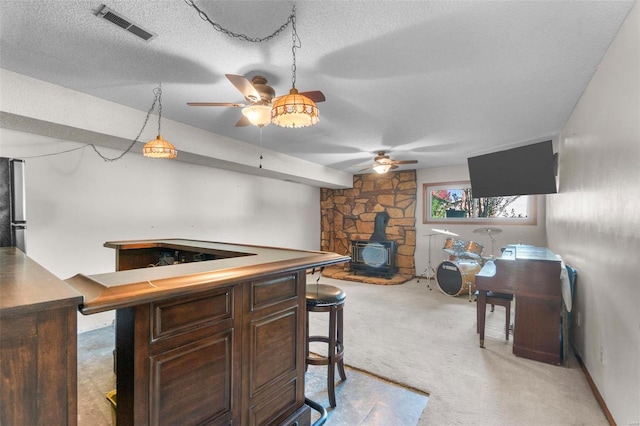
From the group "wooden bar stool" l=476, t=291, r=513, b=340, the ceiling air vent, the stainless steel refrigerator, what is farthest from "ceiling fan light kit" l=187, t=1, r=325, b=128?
"wooden bar stool" l=476, t=291, r=513, b=340

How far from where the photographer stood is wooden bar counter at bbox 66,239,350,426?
1.01 metres

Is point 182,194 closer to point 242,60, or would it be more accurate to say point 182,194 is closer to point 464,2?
point 242,60

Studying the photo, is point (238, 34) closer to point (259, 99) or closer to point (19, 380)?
point (259, 99)

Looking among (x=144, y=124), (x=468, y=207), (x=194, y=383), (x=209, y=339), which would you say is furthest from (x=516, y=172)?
(x=144, y=124)

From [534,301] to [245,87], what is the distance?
3038mm

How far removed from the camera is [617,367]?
5.53 feet

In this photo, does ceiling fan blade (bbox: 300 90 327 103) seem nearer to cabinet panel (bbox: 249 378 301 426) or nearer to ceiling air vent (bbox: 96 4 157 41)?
ceiling air vent (bbox: 96 4 157 41)

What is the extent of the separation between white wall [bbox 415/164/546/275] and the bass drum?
170mm

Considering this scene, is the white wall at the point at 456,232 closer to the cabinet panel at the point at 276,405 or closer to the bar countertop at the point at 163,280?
the cabinet panel at the point at 276,405

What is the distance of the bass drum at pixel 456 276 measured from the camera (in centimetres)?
452

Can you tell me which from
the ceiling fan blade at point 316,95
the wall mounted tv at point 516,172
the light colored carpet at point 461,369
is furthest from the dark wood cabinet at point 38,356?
the wall mounted tv at point 516,172

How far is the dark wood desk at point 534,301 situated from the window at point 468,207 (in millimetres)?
2778

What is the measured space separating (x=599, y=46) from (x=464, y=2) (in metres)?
1.12

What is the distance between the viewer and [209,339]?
121cm
